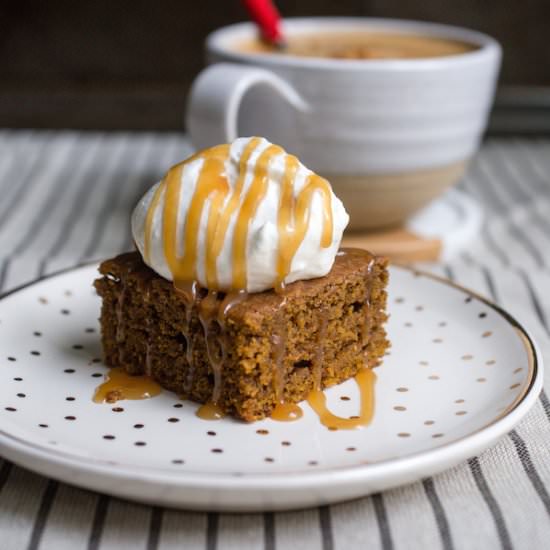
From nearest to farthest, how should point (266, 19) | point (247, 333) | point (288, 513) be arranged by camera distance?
point (288, 513)
point (247, 333)
point (266, 19)

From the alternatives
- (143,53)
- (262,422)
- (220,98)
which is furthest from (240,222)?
(143,53)

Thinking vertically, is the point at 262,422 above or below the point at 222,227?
below

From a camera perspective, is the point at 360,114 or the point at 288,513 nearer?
the point at 288,513

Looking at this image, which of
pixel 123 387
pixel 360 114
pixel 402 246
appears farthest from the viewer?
pixel 402 246

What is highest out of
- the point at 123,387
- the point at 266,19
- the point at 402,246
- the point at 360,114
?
the point at 266,19

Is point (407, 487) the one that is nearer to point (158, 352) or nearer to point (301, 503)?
point (301, 503)

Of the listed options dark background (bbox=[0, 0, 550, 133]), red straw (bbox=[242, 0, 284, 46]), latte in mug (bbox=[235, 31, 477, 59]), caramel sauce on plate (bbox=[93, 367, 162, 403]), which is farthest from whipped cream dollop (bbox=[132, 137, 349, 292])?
dark background (bbox=[0, 0, 550, 133])

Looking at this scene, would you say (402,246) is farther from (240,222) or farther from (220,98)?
(240,222)
